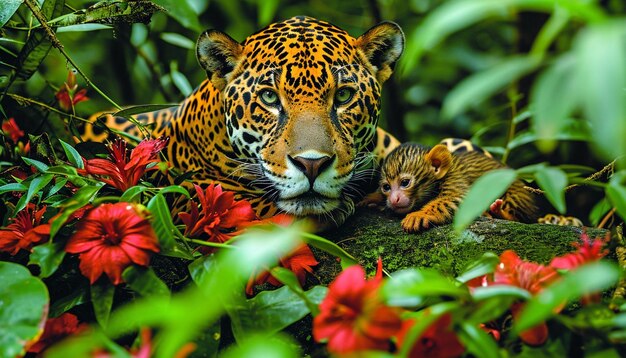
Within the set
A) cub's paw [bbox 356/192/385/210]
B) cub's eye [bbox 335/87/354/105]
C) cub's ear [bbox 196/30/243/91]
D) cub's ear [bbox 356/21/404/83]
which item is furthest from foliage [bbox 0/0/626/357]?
cub's ear [bbox 356/21/404/83]

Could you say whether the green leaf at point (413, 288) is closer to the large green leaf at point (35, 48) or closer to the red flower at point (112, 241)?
the red flower at point (112, 241)

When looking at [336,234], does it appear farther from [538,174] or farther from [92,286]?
[538,174]

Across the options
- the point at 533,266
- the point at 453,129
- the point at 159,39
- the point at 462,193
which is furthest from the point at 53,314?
the point at 453,129

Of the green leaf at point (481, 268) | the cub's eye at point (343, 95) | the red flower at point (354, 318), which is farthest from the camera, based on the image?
the cub's eye at point (343, 95)

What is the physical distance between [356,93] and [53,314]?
1.82 metres

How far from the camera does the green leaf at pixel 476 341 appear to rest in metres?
1.83

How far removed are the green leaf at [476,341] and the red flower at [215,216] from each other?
1.04 meters

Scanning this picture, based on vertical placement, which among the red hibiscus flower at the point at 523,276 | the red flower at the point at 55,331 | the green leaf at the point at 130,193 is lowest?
the red flower at the point at 55,331

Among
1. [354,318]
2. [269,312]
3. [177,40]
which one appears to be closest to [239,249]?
[269,312]

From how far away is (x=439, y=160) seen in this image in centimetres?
397

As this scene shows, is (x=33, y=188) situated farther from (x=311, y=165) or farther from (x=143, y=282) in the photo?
(x=311, y=165)

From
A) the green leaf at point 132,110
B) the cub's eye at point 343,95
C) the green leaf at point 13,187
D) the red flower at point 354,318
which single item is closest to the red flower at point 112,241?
the green leaf at point 13,187

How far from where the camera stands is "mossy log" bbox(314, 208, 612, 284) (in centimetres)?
311

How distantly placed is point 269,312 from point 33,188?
3.17ft
